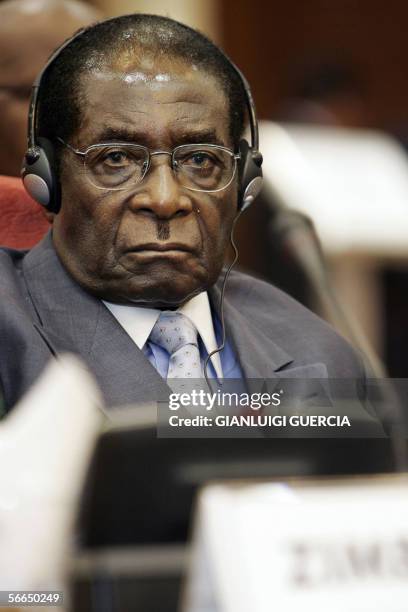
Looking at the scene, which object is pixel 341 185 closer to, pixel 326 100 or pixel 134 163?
pixel 326 100

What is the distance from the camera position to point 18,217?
3.83 feet

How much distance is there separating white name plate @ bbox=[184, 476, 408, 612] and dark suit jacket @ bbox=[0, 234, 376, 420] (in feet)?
0.77

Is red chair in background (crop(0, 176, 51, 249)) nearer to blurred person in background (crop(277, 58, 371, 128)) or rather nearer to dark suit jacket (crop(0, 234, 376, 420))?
dark suit jacket (crop(0, 234, 376, 420))

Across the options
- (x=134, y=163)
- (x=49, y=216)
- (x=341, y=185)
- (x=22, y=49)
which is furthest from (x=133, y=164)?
(x=341, y=185)

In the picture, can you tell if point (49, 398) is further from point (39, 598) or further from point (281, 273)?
point (281, 273)

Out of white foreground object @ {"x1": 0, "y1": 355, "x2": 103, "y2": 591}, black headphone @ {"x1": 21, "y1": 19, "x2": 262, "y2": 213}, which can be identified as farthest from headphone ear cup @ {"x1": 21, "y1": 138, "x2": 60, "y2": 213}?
white foreground object @ {"x1": 0, "y1": 355, "x2": 103, "y2": 591}

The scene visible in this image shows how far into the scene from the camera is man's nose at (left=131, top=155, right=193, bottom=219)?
1.03 m

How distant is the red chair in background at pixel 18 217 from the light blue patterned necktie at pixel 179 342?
0.55ft

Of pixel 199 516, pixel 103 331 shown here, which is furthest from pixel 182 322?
pixel 199 516

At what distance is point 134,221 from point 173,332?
0.12 m

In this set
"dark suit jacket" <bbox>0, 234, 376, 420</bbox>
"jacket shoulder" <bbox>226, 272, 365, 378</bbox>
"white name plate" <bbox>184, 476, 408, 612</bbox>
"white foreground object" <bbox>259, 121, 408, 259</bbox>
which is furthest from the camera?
"white foreground object" <bbox>259, 121, 408, 259</bbox>

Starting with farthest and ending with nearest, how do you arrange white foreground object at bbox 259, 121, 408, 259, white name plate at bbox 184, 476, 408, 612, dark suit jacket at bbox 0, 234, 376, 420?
1. white foreground object at bbox 259, 121, 408, 259
2. dark suit jacket at bbox 0, 234, 376, 420
3. white name plate at bbox 184, 476, 408, 612

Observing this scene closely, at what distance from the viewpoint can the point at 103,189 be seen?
105 centimetres

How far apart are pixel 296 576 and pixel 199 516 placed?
0.11 m
